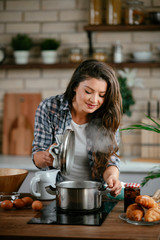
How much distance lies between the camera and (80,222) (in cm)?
125

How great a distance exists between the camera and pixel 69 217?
1.30 m

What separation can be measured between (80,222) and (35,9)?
2.56 meters

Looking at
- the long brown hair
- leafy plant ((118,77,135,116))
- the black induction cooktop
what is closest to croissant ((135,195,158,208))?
the black induction cooktop

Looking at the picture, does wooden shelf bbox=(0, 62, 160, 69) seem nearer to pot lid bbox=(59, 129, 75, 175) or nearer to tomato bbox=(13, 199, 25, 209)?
pot lid bbox=(59, 129, 75, 175)

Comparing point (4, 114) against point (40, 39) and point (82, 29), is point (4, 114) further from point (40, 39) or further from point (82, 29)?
point (82, 29)

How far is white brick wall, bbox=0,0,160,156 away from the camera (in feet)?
10.7

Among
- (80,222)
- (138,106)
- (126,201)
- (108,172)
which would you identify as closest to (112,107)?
(108,172)

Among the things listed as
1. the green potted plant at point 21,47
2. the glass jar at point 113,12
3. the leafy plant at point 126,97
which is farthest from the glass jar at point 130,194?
the green potted plant at point 21,47

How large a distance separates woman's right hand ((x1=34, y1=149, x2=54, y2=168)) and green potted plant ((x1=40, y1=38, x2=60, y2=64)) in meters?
1.67

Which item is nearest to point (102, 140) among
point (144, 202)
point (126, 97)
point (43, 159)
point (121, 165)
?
point (43, 159)

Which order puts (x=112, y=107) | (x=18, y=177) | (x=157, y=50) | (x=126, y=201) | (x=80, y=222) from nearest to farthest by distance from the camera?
(x=80, y=222) < (x=126, y=201) < (x=18, y=177) < (x=112, y=107) < (x=157, y=50)

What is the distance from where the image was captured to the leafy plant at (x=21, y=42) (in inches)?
127

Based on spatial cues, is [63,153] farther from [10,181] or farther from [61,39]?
[61,39]

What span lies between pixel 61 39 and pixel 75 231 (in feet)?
8.04
